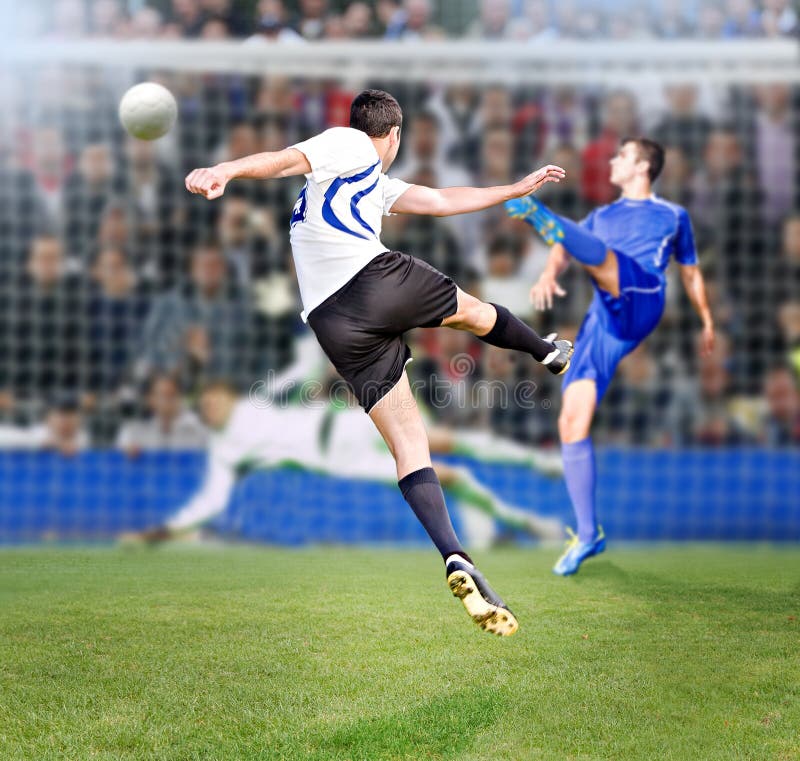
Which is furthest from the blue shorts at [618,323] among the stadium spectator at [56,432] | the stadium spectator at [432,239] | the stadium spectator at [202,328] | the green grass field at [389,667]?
the stadium spectator at [56,432]

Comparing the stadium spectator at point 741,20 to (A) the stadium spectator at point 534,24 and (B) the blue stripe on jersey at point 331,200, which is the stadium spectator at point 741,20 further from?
(B) the blue stripe on jersey at point 331,200

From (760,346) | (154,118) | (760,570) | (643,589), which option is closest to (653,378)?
(760,346)

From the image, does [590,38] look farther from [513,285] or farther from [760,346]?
[760,346]

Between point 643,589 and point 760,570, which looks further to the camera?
point 760,570

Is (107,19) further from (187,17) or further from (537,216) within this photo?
(537,216)

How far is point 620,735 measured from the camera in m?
4.02

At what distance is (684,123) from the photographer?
384 inches

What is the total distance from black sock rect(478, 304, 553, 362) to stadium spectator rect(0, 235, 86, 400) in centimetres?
530

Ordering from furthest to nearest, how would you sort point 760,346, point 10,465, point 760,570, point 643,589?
point 760,346, point 10,465, point 760,570, point 643,589

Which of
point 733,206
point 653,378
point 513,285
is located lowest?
point 653,378

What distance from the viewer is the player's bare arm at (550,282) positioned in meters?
6.64

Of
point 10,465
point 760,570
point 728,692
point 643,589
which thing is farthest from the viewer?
point 10,465

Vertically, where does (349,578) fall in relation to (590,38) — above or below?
below

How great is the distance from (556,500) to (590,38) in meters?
4.01
